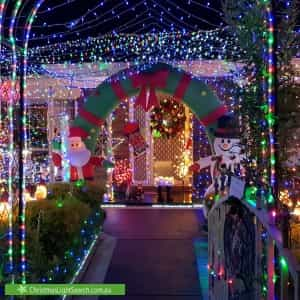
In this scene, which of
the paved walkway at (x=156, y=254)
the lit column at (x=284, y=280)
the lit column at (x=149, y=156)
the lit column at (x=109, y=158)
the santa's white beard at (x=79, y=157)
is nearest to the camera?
the lit column at (x=284, y=280)

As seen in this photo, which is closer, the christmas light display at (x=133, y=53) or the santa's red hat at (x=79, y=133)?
the christmas light display at (x=133, y=53)

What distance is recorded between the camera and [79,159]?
451 inches

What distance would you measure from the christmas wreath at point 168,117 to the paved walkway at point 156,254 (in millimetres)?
3316

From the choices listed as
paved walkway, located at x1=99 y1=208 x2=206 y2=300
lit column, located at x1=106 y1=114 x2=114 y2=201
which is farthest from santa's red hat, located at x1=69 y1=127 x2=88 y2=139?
lit column, located at x1=106 y1=114 x2=114 y2=201

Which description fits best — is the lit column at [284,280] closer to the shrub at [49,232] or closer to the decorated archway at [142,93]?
the shrub at [49,232]

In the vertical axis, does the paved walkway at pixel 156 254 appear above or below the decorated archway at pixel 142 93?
below

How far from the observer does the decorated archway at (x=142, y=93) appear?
1101 cm

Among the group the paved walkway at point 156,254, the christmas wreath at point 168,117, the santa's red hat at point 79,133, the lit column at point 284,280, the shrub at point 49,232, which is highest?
the christmas wreath at point 168,117

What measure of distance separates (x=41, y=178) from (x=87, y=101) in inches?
173

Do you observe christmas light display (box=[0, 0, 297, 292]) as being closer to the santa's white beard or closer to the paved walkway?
the santa's white beard

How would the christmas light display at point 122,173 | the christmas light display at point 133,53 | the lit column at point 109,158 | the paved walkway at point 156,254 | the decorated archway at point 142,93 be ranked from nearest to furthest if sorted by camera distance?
the paved walkway at point 156,254
the christmas light display at point 133,53
the decorated archway at point 142,93
the lit column at point 109,158
the christmas light display at point 122,173

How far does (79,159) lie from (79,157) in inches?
1.8

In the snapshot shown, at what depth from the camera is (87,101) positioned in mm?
11516

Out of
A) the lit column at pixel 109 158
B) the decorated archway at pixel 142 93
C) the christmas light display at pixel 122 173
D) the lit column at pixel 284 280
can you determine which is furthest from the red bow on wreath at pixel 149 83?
the lit column at pixel 284 280
